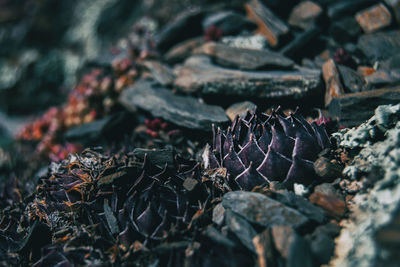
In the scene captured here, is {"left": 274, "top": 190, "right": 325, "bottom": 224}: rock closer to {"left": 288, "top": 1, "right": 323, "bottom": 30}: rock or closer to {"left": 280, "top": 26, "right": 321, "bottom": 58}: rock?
{"left": 280, "top": 26, "right": 321, "bottom": 58}: rock

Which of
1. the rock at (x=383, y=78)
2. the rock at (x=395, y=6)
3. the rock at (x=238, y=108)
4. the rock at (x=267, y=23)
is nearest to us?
the rock at (x=383, y=78)

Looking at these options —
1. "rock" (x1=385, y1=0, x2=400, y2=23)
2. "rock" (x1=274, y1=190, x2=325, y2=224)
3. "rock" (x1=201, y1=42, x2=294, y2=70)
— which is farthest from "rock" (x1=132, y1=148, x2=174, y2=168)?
"rock" (x1=385, y1=0, x2=400, y2=23)

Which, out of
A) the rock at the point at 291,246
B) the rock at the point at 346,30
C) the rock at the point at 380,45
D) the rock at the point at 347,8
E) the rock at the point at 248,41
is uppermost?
the rock at the point at 347,8

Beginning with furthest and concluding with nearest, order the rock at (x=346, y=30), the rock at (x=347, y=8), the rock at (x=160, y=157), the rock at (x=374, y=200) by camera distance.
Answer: the rock at (x=347, y=8) < the rock at (x=346, y=30) < the rock at (x=160, y=157) < the rock at (x=374, y=200)

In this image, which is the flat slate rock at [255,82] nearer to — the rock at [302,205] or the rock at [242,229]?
the rock at [302,205]

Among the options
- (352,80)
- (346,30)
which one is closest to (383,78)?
(352,80)

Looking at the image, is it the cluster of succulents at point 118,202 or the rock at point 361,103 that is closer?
the cluster of succulents at point 118,202

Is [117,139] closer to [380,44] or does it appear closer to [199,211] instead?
[199,211]

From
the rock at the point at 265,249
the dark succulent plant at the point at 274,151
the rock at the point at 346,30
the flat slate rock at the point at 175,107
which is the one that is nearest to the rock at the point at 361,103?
the dark succulent plant at the point at 274,151
